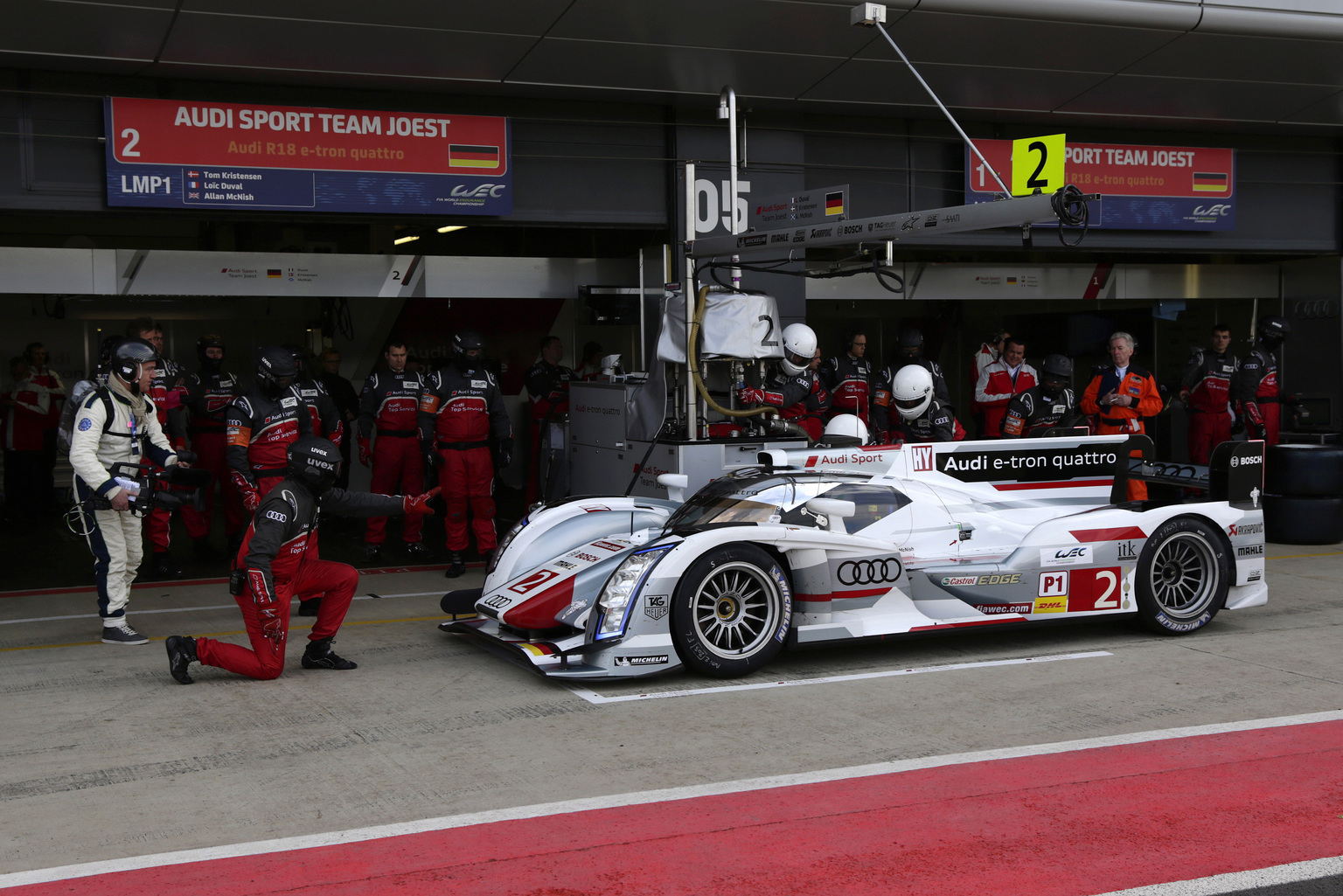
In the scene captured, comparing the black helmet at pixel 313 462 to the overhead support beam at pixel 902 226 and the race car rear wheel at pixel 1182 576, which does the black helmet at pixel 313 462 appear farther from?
the race car rear wheel at pixel 1182 576

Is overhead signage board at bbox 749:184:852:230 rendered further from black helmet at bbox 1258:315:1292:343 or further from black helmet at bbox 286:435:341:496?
black helmet at bbox 1258:315:1292:343

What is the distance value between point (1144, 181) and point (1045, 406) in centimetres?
344

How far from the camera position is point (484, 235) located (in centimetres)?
1485

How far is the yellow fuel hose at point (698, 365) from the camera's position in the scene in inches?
385

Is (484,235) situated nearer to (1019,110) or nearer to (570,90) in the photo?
(570,90)

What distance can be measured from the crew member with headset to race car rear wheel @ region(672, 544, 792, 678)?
17.2ft

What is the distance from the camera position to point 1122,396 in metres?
11.1

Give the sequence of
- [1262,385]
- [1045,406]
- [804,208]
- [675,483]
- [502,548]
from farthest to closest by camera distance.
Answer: [1262,385] → [1045,406] → [804,208] → [675,483] → [502,548]

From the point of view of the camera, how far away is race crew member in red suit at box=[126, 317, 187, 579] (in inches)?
402

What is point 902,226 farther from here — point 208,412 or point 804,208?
point 208,412

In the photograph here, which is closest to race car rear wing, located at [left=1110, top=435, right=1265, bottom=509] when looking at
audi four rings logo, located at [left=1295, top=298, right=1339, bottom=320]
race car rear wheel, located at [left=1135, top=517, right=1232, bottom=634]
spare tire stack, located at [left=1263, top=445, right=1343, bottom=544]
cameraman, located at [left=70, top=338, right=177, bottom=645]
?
race car rear wheel, located at [left=1135, top=517, right=1232, bottom=634]

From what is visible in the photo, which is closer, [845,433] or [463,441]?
[845,433]

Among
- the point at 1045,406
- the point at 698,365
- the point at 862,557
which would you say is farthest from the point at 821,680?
the point at 1045,406

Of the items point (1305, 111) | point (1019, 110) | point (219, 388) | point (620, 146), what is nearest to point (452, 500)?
point (219, 388)
